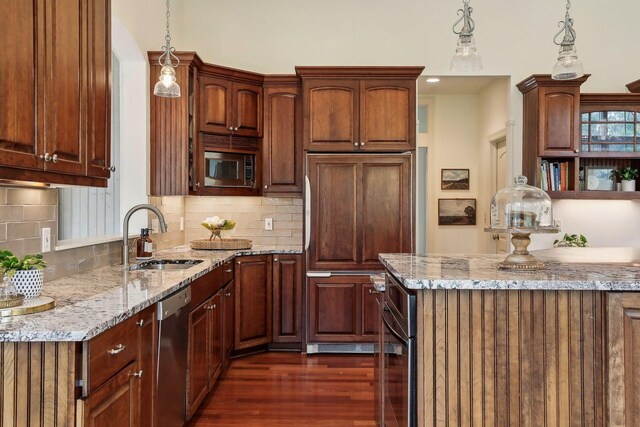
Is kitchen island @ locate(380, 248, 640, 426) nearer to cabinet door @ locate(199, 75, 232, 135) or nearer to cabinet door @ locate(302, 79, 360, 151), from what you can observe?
cabinet door @ locate(302, 79, 360, 151)

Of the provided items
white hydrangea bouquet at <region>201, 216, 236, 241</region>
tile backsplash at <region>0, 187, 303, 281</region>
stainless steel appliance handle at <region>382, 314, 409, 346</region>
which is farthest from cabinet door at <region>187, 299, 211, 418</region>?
white hydrangea bouquet at <region>201, 216, 236, 241</region>

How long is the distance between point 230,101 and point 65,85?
2503 mm

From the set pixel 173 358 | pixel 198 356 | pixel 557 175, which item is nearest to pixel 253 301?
pixel 198 356

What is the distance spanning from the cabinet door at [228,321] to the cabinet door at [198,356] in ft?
1.73

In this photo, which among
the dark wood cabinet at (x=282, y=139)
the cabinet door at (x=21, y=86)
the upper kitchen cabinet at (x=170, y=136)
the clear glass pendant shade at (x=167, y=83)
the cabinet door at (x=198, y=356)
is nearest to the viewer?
the cabinet door at (x=21, y=86)

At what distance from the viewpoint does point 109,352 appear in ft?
5.49

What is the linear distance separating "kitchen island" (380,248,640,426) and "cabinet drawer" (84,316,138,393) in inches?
42.1

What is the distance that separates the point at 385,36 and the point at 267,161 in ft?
5.91

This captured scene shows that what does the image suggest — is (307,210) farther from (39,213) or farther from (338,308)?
(39,213)

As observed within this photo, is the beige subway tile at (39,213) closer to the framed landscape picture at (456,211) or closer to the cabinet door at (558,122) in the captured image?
the cabinet door at (558,122)

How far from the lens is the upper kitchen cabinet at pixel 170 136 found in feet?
12.9

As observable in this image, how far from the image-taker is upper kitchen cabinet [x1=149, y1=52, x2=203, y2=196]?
393 centimetres

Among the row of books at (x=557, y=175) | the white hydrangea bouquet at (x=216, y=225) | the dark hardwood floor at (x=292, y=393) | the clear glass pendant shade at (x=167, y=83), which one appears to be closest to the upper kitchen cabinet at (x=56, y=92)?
the clear glass pendant shade at (x=167, y=83)

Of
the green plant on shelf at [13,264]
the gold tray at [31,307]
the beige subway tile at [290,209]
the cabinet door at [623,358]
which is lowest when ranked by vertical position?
the cabinet door at [623,358]
